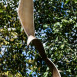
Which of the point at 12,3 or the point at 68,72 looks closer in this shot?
the point at 68,72

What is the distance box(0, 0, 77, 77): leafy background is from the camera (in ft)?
7.73

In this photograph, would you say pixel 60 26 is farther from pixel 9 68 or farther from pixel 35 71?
pixel 9 68

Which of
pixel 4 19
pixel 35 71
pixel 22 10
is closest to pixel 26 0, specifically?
pixel 22 10

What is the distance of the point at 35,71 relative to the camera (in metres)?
2.50

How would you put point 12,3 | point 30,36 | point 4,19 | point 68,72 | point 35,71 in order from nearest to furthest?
1. point 30,36
2. point 68,72
3. point 35,71
4. point 4,19
5. point 12,3

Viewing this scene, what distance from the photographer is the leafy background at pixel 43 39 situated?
2.36m

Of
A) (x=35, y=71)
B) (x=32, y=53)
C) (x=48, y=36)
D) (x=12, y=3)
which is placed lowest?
(x=35, y=71)

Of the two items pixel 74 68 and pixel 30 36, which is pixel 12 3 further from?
pixel 30 36

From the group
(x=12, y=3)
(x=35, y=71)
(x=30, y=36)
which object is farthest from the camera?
(x=12, y=3)

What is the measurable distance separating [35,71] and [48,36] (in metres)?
0.53

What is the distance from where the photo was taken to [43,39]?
2.62 metres

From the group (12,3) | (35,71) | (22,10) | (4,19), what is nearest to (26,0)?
(22,10)

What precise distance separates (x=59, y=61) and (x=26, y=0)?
2.08m

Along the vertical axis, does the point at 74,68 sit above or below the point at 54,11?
below
